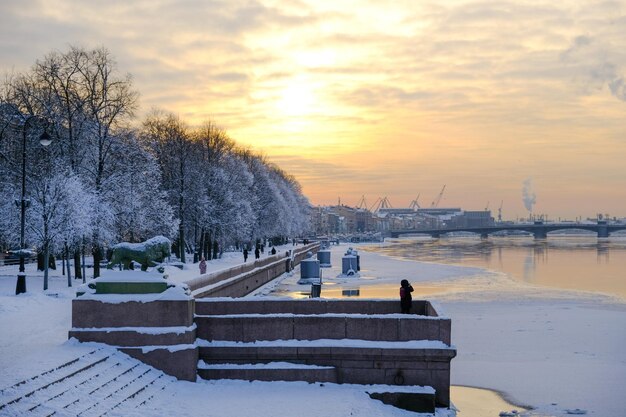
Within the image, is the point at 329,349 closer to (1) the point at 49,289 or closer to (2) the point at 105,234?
(1) the point at 49,289

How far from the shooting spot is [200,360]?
19.8 metres

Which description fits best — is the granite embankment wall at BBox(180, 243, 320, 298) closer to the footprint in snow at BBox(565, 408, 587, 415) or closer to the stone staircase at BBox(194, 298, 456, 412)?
the stone staircase at BBox(194, 298, 456, 412)

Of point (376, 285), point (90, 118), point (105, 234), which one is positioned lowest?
point (376, 285)

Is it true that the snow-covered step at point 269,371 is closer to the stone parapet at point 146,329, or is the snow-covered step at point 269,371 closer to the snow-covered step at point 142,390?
the stone parapet at point 146,329

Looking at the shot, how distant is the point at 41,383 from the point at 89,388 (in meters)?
1.21

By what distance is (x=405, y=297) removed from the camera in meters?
20.9

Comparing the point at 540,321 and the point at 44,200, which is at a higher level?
the point at 44,200

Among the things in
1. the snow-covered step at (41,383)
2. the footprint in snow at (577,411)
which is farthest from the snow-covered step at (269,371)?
the footprint in snow at (577,411)

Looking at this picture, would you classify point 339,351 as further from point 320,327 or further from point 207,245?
point 207,245

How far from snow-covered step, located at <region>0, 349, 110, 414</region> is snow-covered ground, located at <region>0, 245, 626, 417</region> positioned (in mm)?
285

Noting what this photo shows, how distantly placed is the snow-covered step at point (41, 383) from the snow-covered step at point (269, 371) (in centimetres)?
295

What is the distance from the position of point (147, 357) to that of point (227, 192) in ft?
181

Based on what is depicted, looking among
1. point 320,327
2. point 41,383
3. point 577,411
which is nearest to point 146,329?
point 41,383

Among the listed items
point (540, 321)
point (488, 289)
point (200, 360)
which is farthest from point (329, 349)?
point (488, 289)
